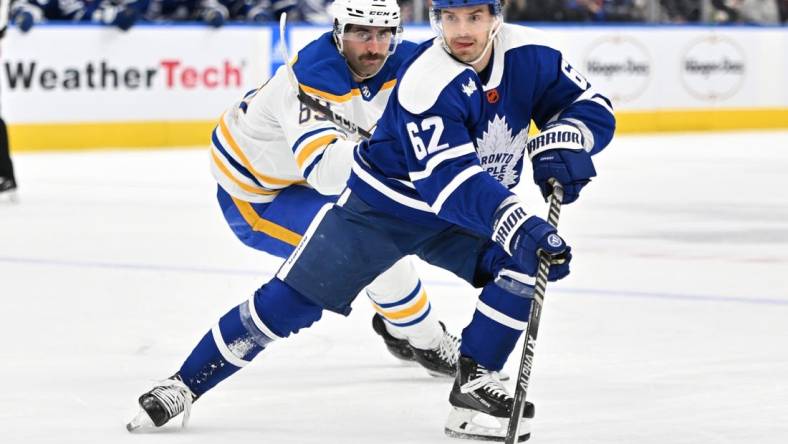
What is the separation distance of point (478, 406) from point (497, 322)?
17cm

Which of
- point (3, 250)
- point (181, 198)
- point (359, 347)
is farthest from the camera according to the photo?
point (181, 198)

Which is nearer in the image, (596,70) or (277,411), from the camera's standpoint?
(277,411)

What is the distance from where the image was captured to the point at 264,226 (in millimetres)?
3990

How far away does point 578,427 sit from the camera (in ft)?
10.5

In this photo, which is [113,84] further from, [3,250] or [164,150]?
[3,250]

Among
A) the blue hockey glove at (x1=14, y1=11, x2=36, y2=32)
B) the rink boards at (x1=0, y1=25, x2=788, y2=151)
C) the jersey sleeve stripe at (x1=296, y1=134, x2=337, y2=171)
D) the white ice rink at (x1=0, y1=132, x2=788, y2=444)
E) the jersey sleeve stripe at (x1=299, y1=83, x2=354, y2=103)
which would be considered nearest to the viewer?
the white ice rink at (x1=0, y1=132, x2=788, y2=444)

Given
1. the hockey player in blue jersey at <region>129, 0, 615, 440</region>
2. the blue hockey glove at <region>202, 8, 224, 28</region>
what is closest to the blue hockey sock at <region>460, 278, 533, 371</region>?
the hockey player in blue jersey at <region>129, 0, 615, 440</region>

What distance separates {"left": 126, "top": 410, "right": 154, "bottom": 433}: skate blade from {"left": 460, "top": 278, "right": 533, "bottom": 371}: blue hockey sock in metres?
0.67

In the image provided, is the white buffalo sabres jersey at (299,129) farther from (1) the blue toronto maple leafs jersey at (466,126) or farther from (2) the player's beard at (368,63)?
(1) the blue toronto maple leafs jersey at (466,126)

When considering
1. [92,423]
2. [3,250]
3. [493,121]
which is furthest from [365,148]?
[3,250]

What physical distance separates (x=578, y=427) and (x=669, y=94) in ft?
34.1

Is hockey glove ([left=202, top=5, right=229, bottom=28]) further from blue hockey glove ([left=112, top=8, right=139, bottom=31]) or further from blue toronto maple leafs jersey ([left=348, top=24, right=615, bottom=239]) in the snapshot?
blue toronto maple leafs jersey ([left=348, top=24, right=615, bottom=239])

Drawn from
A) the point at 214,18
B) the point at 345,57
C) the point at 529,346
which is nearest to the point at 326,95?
the point at 345,57

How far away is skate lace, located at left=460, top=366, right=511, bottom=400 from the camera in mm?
3133
